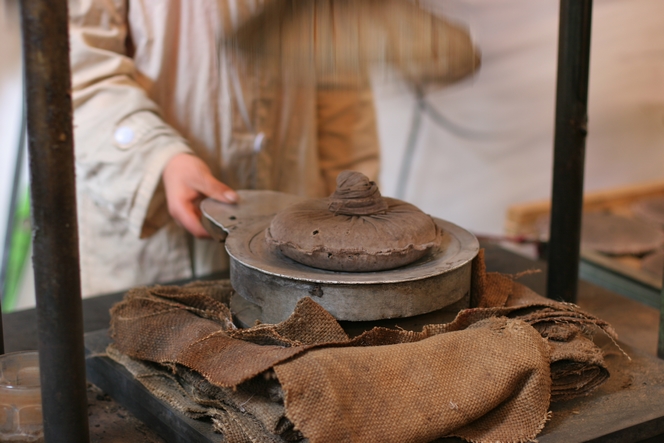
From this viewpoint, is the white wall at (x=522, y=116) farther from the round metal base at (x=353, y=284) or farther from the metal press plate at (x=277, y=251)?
the round metal base at (x=353, y=284)

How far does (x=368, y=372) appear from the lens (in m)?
0.72

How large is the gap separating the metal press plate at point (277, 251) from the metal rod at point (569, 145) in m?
0.23

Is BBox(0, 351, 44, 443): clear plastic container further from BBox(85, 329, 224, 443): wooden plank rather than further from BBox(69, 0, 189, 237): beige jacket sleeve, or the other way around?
BBox(69, 0, 189, 237): beige jacket sleeve

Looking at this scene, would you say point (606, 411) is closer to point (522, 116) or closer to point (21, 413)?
point (21, 413)

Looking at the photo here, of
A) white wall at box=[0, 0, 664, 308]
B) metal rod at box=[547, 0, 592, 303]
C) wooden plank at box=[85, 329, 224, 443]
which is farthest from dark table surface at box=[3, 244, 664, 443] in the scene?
white wall at box=[0, 0, 664, 308]

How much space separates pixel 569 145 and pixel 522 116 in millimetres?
1804

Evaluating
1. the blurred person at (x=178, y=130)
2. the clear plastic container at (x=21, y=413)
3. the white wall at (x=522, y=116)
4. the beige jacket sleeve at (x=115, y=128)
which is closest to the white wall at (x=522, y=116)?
the white wall at (x=522, y=116)

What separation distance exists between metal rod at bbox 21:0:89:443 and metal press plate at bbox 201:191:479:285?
0.25 m

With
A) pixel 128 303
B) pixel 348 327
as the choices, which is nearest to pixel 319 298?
pixel 348 327

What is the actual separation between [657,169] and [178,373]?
10.3 ft

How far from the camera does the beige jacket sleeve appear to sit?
127 cm

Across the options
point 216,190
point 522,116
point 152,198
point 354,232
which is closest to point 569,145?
point 354,232

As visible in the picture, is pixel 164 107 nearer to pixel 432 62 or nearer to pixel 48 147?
pixel 432 62

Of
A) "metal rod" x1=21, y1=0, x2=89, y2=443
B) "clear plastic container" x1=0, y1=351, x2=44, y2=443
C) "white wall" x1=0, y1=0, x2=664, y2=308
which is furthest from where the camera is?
"white wall" x1=0, y1=0, x2=664, y2=308
